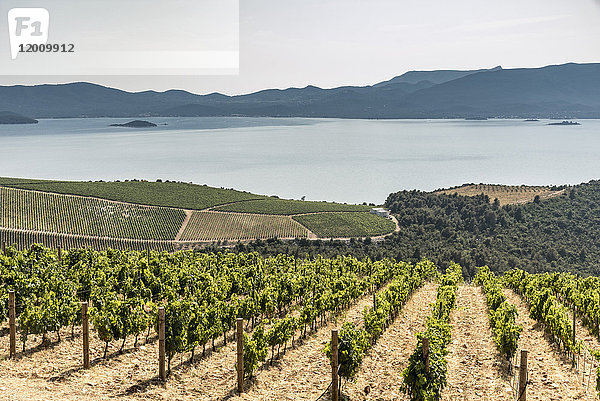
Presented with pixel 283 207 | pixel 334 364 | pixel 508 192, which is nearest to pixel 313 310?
pixel 334 364

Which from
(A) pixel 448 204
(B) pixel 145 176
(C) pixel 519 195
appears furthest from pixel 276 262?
(B) pixel 145 176

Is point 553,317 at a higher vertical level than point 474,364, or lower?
higher

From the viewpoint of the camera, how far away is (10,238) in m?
62.3

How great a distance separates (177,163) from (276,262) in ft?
545

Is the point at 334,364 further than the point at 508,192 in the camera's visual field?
No

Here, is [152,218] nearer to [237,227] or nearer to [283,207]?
[237,227]

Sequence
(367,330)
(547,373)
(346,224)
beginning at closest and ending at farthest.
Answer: (547,373), (367,330), (346,224)

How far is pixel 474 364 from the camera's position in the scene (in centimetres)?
1273

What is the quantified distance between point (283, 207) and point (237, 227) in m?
12.2

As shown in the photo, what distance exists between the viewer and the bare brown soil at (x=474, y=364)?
430 inches

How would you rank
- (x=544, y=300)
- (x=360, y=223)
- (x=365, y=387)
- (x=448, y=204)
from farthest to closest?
(x=448, y=204) → (x=360, y=223) → (x=544, y=300) → (x=365, y=387)

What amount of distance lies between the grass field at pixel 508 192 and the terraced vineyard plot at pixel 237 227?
111 feet

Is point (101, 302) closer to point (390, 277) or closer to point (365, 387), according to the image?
point (365, 387)

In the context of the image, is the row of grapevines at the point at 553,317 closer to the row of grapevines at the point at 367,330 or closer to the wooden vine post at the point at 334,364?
the row of grapevines at the point at 367,330
